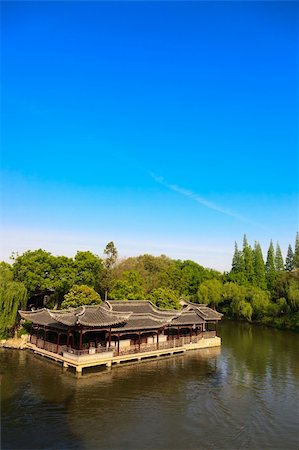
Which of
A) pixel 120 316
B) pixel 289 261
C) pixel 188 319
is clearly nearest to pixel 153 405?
pixel 120 316

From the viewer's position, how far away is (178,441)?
13.8 m

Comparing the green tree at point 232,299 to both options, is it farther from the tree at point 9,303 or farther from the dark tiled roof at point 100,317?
the tree at point 9,303

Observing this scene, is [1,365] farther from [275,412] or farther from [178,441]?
[275,412]

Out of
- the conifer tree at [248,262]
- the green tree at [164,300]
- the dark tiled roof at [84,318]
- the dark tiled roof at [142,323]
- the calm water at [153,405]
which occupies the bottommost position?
the calm water at [153,405]

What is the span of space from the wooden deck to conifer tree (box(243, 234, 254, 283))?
104 ft

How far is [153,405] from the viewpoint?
17.2 m

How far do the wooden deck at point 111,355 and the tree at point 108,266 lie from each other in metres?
21.0

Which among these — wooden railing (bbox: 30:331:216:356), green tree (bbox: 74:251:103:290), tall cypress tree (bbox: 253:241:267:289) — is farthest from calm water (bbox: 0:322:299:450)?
tall cypress tree (bbox: 253:241:267:289)

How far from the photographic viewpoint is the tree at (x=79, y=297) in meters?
32.7

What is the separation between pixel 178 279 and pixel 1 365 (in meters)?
39.2

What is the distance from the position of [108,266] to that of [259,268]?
2592 cm

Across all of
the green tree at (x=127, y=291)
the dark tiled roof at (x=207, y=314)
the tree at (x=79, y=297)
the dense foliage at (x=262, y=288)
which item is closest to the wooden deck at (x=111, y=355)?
the dark tiled roof at (x=207, y=314)

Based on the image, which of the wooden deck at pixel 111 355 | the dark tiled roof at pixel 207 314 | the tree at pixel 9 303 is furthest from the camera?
the dark tiled roof at pixel 207 314

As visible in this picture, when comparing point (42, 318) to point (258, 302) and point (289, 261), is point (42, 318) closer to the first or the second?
point (258, 302)
